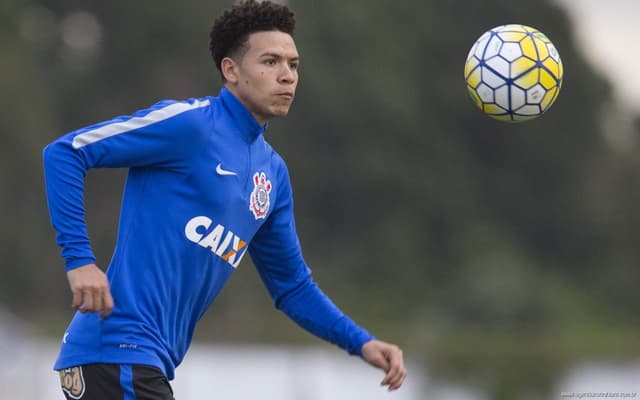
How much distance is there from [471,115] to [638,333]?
A: 13.6 m

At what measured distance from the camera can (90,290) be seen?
516 cm

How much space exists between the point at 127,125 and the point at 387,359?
1699mm

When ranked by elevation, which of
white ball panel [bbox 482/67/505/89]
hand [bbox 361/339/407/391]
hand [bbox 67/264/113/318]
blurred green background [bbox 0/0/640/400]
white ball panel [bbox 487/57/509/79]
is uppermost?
white ball panel [bbox 487/57/509/79]

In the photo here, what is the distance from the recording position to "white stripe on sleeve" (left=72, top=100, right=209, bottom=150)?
541 cm

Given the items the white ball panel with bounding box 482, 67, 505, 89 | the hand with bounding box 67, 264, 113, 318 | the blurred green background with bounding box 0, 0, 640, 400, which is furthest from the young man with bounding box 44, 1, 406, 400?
the blurred green background with bounding box 0, 0, 640, 400

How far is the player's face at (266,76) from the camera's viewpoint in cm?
590

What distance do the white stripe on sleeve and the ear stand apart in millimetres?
398

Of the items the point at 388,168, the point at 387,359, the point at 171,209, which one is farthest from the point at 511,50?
the point at 388,168

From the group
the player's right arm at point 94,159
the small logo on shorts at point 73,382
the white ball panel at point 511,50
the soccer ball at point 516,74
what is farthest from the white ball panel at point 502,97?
the small logo on shorts at point 73,382

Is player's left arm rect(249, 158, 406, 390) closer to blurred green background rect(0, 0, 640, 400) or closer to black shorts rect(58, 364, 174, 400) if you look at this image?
black shorts rect(58, 364, 174, 400)

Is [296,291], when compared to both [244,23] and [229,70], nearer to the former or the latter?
[229,70]

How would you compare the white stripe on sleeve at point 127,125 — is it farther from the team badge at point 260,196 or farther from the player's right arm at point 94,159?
the team badge at point 260,196

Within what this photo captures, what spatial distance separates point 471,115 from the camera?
50594 millimetres

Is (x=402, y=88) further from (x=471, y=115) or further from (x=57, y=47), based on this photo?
(x=57, y=47)
